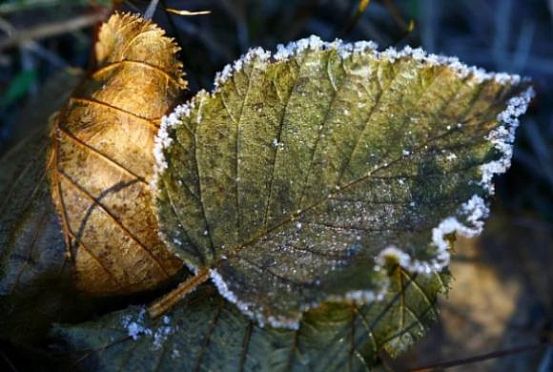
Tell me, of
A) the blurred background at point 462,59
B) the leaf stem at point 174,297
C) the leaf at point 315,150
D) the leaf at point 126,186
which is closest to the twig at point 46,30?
the blurred background at point 462,59

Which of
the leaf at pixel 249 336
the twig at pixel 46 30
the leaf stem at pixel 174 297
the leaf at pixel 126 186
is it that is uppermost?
the twig at pixel 46 30

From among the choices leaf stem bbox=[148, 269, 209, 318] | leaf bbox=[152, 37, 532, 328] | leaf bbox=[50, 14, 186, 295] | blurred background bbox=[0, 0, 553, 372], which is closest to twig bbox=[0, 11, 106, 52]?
blurred background bbox=[0, 0, 553, 372]

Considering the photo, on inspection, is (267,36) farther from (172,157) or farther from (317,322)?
(317,322)

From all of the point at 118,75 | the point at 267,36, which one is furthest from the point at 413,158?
the point at 267,36

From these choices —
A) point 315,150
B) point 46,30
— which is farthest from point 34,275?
point 46,30

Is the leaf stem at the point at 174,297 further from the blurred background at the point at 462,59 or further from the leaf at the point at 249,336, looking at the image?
the blurred background at the point at 462,59

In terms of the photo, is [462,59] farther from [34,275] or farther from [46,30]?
[34,275]
